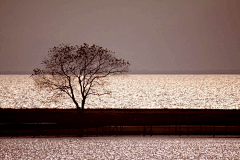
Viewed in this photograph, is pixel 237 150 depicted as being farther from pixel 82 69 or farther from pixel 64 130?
pixel 82 69

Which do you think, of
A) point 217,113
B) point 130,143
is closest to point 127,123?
point 130,143

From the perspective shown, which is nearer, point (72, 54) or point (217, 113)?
point (72, 54)

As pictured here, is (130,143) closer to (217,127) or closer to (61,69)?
(217,127)

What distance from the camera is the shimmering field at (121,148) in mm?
22109

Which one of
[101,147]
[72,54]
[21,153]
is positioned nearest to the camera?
[21,153]

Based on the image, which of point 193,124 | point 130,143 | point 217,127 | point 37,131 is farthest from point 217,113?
point 37,131

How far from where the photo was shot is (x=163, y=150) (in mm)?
23453

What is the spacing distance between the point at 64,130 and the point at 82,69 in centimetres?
952

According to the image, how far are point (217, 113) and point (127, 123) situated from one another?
19570mm

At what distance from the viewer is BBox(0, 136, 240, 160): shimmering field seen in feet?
72.5

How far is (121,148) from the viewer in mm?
23938

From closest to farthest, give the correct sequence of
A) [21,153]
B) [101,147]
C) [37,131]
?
[21,153]
[101,147]
[37,131]

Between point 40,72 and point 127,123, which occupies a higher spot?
point 40,72

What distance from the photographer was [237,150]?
23.6 meters
